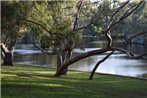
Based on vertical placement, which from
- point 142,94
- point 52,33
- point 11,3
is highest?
point 11,3

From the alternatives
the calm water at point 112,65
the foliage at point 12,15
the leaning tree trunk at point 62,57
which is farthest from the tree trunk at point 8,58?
the foliage at point 12,15

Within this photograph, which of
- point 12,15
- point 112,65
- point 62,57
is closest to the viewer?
point 12,15

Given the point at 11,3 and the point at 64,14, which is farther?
the point at 64,14

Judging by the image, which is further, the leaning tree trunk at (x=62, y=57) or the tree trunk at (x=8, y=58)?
the tree trunk at (x=8, y=58)

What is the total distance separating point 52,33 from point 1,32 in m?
1.98

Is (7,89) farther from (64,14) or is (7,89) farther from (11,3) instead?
(64,14)

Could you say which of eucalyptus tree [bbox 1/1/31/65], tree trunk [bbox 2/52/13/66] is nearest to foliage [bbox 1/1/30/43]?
eucalyptus tree [bbox 1/1/31/65]

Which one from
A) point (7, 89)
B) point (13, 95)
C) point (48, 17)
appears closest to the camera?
point (13, 95)

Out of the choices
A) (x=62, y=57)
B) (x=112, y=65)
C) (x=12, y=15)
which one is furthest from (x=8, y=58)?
(x=12, y=15)

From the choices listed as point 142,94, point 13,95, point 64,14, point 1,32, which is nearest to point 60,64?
point 64,14

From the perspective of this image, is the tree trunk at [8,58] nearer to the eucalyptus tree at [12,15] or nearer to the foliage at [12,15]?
the eucalyptus tree at [12,15]

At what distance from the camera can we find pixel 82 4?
2052cm

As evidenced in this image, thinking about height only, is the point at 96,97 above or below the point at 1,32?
below

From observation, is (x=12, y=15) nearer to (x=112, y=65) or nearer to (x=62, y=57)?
(x=62, y=57)
